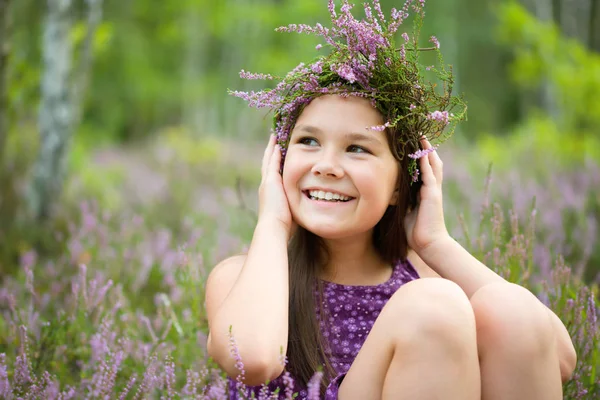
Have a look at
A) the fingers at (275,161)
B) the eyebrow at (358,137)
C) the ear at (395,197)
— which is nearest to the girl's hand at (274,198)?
the fingers at (275,161)

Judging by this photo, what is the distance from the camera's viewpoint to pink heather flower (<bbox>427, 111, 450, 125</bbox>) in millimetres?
1849

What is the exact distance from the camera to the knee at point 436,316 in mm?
1617

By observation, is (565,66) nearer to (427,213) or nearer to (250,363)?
(427,213)

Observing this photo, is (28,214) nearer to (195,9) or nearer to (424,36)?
(195,9)

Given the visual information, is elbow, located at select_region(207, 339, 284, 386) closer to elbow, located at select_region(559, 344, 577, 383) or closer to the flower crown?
the flower crown

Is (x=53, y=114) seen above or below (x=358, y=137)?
below

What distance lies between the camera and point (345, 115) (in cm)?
198

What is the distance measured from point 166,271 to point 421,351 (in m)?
2.41

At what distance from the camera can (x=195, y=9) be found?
57.8 feet

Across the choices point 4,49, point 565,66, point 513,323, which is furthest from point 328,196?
point 565,66

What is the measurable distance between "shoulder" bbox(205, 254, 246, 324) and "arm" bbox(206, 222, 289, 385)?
14cm

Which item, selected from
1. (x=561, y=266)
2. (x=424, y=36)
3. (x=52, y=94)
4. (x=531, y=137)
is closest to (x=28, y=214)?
(x=52, y=94)

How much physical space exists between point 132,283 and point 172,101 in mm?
20667

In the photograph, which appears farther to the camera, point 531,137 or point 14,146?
point 531,137
